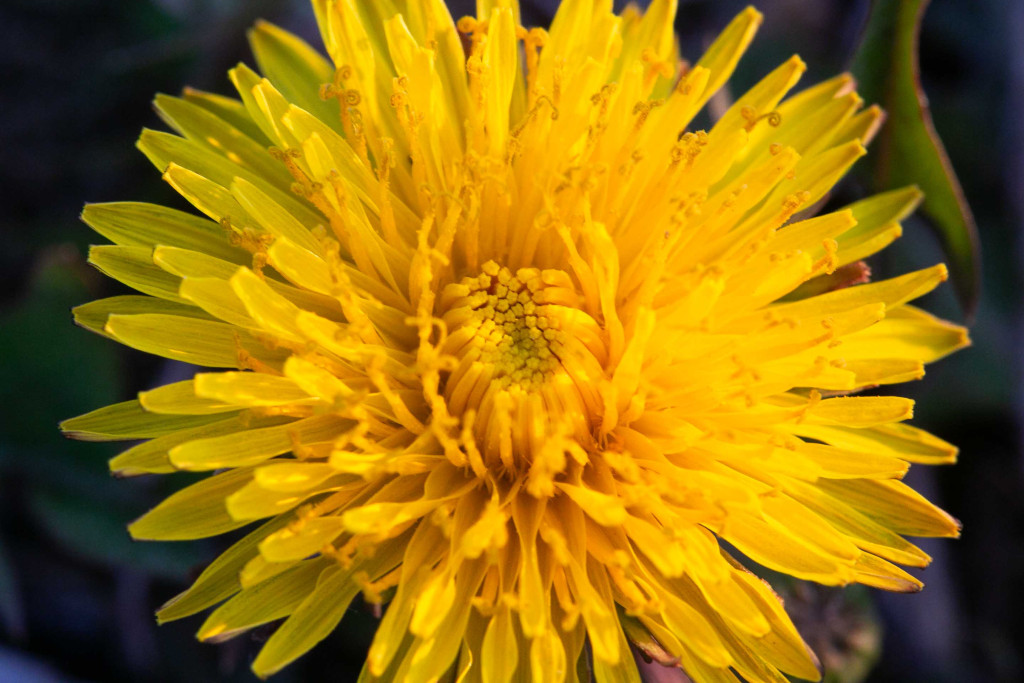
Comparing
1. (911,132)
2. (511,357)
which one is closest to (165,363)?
(511,357)

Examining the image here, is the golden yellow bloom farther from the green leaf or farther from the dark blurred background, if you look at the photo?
the dark blurred background

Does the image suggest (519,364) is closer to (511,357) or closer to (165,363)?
(511,357)

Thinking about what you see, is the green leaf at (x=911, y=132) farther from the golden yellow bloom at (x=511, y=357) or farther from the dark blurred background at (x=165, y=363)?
the golden yellow bloom at (x=511, y=357)

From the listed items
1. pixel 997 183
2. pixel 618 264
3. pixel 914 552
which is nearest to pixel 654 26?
pixel 618 264

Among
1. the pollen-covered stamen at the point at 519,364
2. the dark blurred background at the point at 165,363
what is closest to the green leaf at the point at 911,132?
the dark blurred background at the point at 165,363

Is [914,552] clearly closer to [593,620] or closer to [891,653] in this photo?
[593,620]

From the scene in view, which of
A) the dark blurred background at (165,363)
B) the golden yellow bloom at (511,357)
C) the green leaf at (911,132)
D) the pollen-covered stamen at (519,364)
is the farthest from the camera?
the dark blurred background at (165,363)
